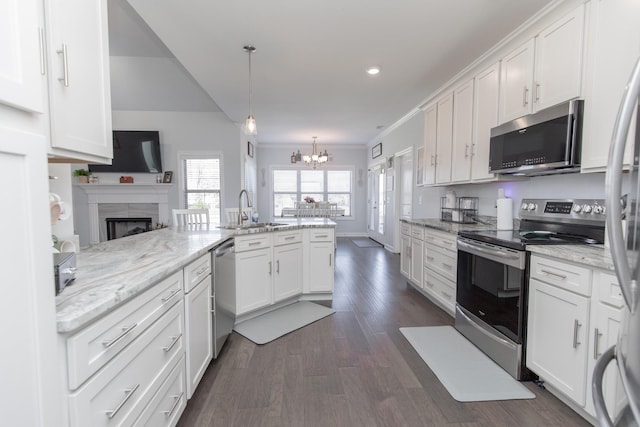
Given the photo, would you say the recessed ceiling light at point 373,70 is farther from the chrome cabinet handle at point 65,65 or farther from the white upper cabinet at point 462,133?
the chrome cabinet handle at point 65,65

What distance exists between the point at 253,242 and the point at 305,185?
6005 mm

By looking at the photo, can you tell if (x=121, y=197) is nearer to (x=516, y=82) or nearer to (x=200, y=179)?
(x=200, y=179)

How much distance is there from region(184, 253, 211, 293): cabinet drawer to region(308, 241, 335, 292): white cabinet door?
157 centimetres

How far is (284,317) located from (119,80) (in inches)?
202

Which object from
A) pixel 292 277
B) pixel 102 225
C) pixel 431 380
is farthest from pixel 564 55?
pixel 102 225

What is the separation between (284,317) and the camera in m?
2.96

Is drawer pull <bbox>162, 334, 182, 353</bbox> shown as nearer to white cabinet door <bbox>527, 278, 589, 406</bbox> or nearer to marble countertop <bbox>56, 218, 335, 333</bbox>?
marble countertop <bbox>56, 218, 335, 333</bbox>

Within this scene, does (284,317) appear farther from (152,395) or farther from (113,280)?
(113,280)

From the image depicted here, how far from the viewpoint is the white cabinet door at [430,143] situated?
3898mm

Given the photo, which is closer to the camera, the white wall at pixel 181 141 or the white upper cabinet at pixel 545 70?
the white upper cabinet at pixel 545 70

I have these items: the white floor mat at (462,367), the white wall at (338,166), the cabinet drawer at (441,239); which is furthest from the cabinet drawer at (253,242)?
the white wall at (338,166)

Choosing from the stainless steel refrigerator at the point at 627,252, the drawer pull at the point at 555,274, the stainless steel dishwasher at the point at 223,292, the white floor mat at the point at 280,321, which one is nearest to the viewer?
the stainless steel refrigerator at the point at 627,252

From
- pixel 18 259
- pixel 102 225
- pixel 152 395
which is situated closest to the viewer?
pixel 18 259

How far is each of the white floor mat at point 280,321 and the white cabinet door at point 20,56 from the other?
2.21 meters
